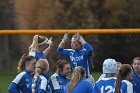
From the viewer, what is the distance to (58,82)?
1239 cm

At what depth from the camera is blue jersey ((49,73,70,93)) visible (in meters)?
12.3

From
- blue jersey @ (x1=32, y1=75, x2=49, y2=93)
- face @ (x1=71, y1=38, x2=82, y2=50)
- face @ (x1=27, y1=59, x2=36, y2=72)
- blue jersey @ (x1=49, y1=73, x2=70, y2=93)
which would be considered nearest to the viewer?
blue jersey @ (x1=32, y1=75, x2=49, y2=93)

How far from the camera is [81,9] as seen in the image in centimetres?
2162

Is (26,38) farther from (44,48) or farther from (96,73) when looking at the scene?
(44,48)

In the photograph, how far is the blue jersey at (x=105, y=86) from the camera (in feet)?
36.2

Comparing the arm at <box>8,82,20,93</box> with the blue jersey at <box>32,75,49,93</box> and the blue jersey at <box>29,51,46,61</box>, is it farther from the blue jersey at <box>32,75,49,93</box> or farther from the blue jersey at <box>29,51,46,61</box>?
the blue jersey at <box>29,51,46,61</box>

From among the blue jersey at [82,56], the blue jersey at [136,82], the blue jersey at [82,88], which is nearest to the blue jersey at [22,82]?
the blue jersey at [82,88]

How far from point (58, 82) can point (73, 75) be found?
4.07 ft

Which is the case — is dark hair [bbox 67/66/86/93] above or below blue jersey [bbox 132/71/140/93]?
above

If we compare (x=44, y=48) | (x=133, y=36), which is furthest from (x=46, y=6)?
(x=44, y=48)

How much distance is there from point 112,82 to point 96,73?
4.98 metres

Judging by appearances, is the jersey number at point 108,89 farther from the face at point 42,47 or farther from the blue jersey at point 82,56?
the blue jersey at point 82,56

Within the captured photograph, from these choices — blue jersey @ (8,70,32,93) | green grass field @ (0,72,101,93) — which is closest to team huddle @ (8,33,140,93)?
blue jersey @ (8,70,32,93)

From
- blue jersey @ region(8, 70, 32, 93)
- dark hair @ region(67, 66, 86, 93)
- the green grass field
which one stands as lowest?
the green grass field
